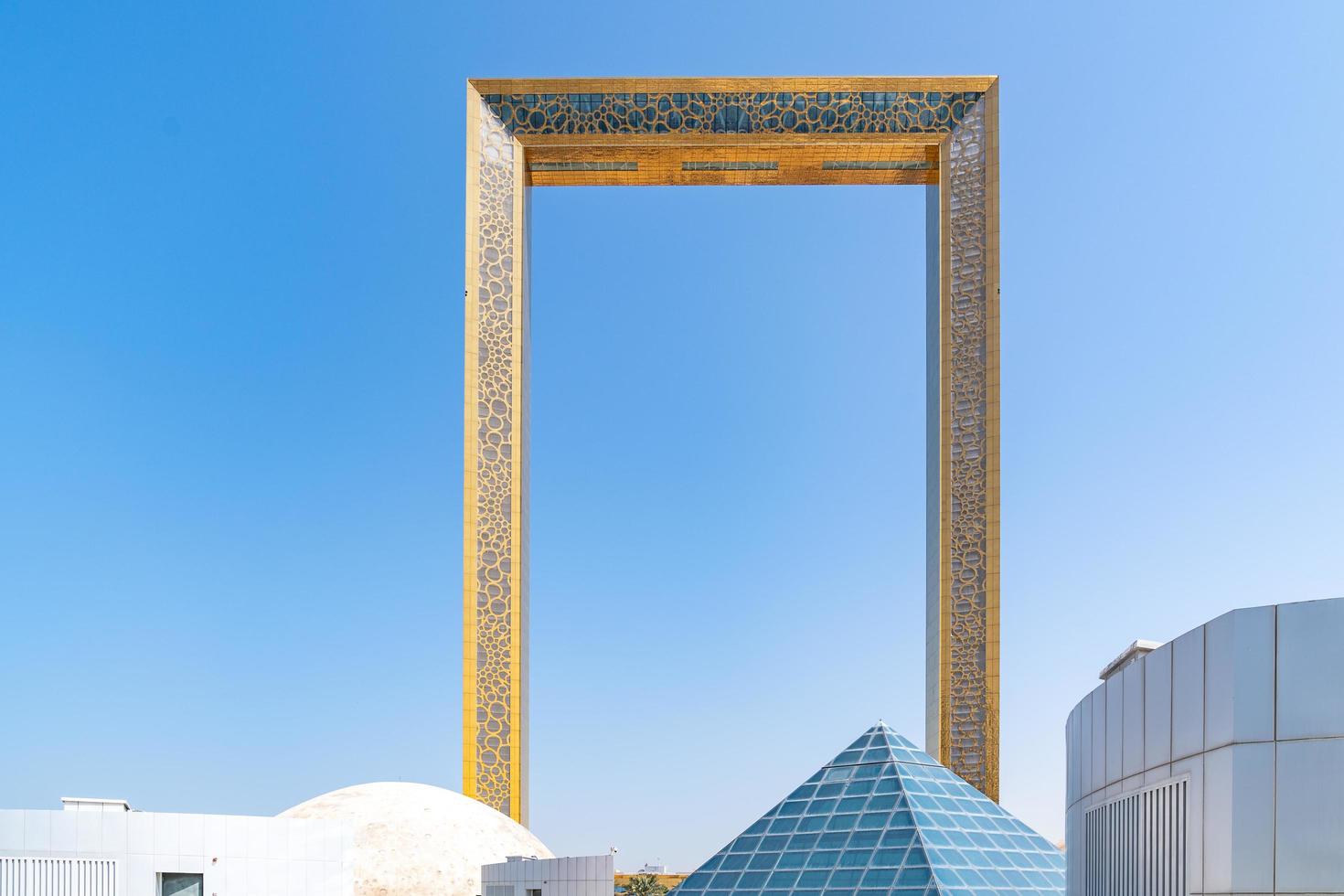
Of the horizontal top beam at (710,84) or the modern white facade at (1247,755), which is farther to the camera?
the horizontal top beam at (710,84)

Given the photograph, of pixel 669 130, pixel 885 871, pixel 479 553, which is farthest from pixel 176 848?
pixel 669 130

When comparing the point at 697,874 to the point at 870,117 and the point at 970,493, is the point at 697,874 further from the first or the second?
the point at 870,117

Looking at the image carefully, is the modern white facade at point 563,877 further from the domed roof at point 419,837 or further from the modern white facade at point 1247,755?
the modern white facade at point 1247,755

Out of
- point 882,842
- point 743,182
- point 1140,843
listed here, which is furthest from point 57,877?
point 743,182

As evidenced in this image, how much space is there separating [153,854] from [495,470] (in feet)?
57.6

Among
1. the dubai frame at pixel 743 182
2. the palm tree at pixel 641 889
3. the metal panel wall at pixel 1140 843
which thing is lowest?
the palm tree at pixel 641 889

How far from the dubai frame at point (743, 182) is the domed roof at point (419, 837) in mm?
2047

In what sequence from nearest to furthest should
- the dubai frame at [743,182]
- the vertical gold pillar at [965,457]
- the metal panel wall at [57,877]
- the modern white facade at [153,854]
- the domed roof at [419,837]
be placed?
the metal panel wall at [57,877]
the modern white facade at [153,854]
the domed roof at [419,837]
the vertical gold pillar at [965,457]
the dubai frame at [743,182]

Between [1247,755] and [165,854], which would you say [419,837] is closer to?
[165,854]

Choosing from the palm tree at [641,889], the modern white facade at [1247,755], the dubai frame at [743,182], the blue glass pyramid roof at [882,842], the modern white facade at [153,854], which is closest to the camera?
the modern white facade at [1247,755]

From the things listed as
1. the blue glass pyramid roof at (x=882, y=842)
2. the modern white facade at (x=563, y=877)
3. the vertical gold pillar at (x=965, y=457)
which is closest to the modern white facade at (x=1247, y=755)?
the blue glass pyramid roof at (x=882, y=842)

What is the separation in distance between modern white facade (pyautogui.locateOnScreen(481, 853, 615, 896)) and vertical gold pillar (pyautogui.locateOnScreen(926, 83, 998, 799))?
13268mm

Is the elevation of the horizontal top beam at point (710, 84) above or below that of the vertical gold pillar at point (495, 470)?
above

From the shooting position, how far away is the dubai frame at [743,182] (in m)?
34.2
